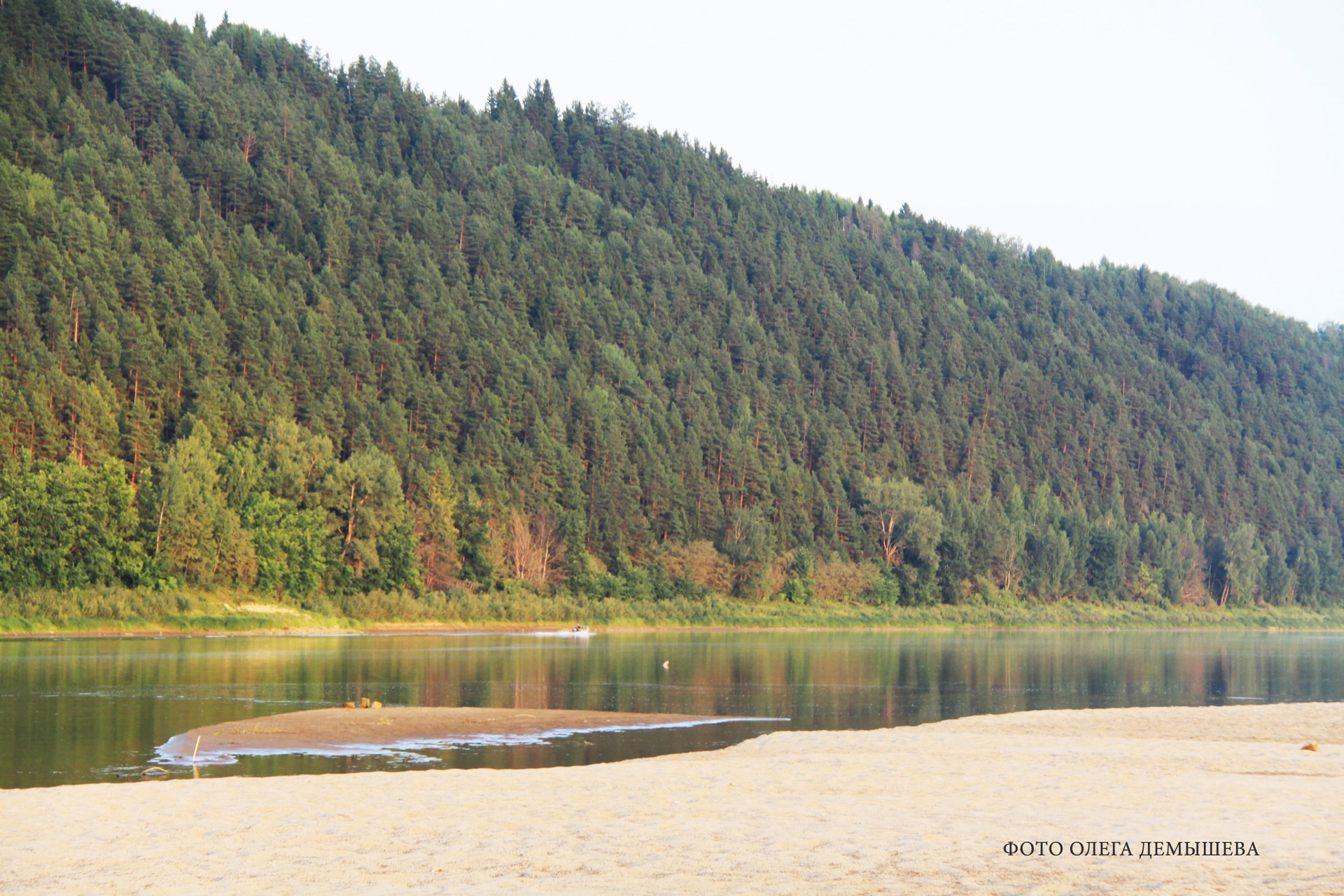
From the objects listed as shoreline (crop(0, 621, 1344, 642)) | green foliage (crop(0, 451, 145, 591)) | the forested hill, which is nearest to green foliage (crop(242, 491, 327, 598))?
the forested hill

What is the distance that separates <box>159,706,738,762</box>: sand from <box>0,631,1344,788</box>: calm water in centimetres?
119

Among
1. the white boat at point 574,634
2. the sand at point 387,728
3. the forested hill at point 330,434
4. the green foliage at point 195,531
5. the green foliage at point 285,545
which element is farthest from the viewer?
the white boat at point 574,634

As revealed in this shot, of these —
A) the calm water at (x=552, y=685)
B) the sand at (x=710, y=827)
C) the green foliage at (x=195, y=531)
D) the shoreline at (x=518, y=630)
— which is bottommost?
the shoreline at (x=518, y=630)

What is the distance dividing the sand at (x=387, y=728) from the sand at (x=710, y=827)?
21.9ft

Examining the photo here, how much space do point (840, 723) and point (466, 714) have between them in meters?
12.1

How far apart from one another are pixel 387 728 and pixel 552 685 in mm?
19029

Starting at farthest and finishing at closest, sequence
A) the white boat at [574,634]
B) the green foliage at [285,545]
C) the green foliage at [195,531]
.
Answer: the white boat at [574,634], the green foliage at [285,545], the green foliage at [195,531]

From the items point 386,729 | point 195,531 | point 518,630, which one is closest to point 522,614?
point 518,630

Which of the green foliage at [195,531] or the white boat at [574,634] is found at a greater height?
the green foliage at [195,531]

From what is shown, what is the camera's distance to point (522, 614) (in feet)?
406

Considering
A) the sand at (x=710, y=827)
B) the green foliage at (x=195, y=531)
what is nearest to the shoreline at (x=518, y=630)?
the green foliage at (x=195, y=531)

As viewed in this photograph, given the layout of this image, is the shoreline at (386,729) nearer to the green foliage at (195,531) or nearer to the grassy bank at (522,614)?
the grassy bank at (522,614)

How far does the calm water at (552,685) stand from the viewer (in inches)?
1307

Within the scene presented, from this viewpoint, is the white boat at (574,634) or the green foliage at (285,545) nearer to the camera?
the green foliage at (285,545)
